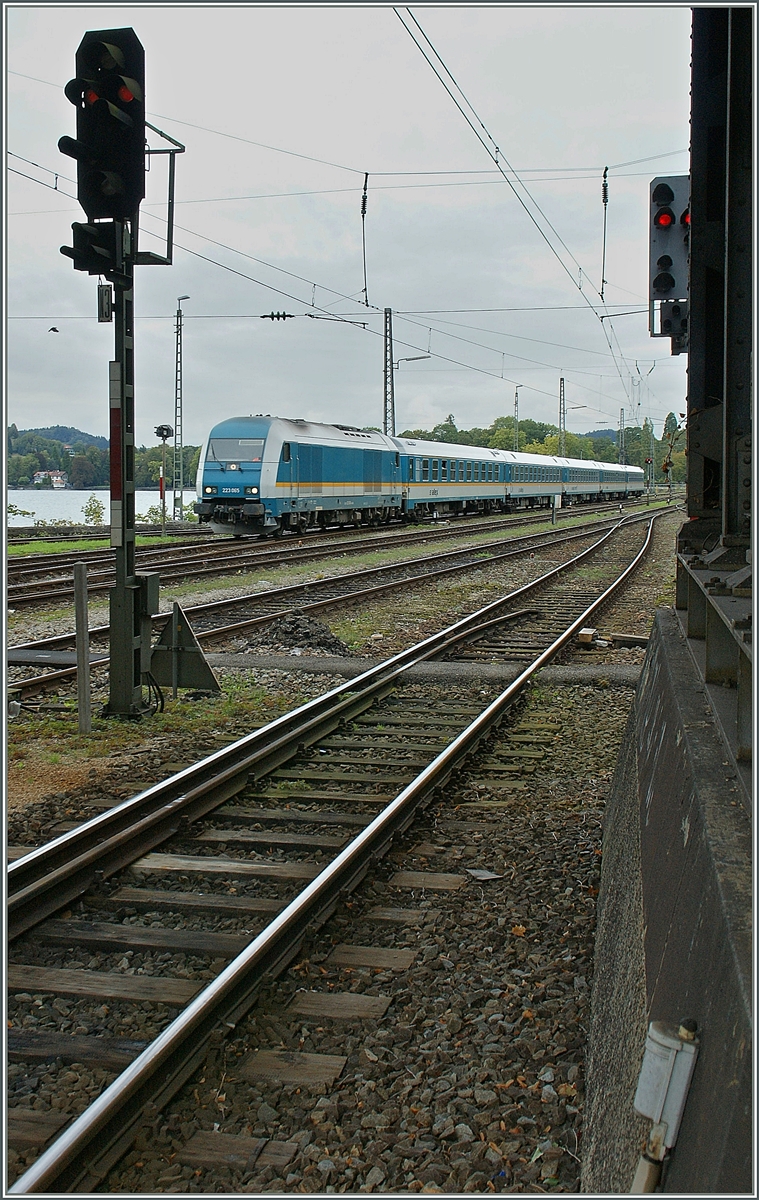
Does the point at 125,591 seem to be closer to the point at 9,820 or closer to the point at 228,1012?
the point at 9,820

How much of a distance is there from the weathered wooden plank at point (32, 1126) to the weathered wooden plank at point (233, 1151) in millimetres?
383

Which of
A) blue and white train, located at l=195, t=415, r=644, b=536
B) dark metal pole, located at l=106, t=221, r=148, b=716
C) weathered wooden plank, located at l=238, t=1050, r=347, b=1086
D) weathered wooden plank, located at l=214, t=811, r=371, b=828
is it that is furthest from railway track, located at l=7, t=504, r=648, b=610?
weathered wooden plank, located at l=238, t=1050, r=347, b=1086

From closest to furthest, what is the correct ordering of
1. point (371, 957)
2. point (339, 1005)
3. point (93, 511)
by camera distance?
point (339, 1005) < point (371, 957) < point (93, 511)

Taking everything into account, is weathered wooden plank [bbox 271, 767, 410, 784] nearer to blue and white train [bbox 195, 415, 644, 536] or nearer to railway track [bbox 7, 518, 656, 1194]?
railway track [bbox 7, 518, 656, 1194]

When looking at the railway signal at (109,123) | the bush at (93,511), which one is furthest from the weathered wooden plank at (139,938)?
the bush at (93,511)

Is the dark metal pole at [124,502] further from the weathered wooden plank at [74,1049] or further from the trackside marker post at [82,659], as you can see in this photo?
the weathered wooden plank at [74,1049]

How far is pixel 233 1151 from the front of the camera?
2.87 meters

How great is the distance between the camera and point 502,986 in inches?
150

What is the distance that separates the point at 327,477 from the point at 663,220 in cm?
1918

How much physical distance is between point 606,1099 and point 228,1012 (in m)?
1.43

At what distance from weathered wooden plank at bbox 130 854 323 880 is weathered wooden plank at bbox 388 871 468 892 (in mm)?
381

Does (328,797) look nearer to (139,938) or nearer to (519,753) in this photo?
(519,753)

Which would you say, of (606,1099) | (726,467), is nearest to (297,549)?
(726,467)

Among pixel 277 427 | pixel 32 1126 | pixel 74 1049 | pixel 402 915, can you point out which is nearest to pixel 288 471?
pixel 277 427
